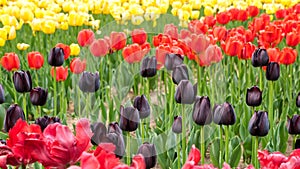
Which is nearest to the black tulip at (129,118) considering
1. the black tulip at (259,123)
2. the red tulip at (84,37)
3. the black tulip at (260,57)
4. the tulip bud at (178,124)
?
the tulip bud at (178,124)

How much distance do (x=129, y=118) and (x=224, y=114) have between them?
0.52 metres

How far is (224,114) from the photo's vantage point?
286 centimetres

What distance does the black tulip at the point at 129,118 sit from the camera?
2.54m

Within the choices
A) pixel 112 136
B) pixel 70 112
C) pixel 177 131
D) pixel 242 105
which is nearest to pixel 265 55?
Result: pixel 242 105

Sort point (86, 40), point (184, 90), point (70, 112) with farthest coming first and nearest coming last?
point (70, 112)
point (86, 40)
point (184, 90)

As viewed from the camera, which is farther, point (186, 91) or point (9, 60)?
point (9, 60)

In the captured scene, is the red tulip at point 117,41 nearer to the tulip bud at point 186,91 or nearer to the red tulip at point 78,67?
the red tulip at point 78,67

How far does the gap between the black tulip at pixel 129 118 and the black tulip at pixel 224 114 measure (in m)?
0.47

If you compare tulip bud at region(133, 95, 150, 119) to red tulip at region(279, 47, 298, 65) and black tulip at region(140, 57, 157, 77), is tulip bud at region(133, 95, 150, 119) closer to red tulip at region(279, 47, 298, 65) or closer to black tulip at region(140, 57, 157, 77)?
black tulip at region(140, 57, 157, 77)

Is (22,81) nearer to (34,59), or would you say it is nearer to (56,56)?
(56,56)

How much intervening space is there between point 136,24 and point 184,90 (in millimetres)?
2461

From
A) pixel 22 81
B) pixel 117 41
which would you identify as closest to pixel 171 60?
pixel 22 81

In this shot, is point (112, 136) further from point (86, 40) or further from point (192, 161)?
point (86, 40)

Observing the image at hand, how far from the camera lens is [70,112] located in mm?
5441
